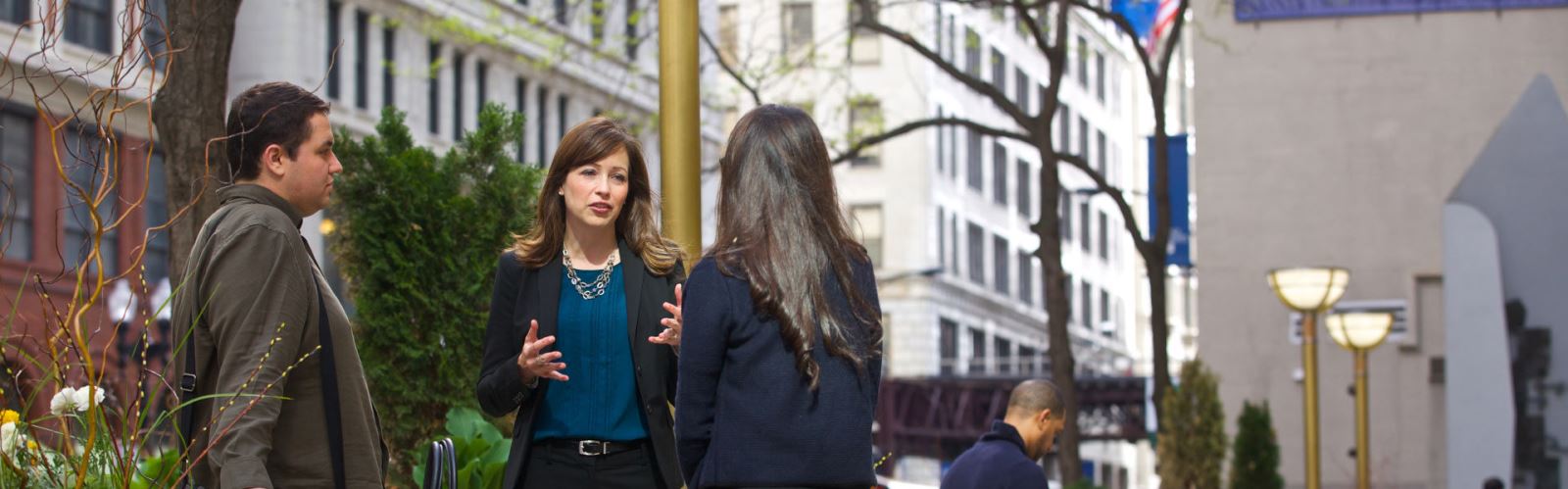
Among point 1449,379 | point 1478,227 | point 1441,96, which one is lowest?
point 1449,379

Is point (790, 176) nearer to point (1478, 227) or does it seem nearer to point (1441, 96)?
point (1478, 227)

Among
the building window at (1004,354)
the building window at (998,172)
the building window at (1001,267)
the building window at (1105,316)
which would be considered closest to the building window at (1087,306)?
the building window at (1105,316)

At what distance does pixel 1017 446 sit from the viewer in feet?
29.0

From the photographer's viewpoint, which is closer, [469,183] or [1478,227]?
[469,183]

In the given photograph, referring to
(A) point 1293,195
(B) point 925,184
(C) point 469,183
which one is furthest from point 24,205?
(B) point 925,184

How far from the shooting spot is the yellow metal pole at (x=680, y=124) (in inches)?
275

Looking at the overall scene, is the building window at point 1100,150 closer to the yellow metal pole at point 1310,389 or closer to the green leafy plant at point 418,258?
the yellow metal pole at point 1310,389

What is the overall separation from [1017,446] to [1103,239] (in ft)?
308

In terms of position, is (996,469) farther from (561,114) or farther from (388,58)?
(561,114)

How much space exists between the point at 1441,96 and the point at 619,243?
2575 cm

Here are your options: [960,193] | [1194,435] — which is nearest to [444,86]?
[1194,435]

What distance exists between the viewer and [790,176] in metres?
4.74

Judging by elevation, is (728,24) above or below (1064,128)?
above

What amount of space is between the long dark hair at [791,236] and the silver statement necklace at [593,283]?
1.09 m
